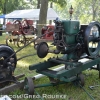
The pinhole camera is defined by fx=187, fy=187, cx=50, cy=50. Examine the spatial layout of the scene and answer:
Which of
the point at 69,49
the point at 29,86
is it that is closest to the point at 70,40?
the point at 69,49

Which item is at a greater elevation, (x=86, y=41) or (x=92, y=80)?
(x=86, y=41)

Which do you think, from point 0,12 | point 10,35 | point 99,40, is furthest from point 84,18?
point 99,40

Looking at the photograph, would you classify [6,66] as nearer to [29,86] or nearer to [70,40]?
[29,86]

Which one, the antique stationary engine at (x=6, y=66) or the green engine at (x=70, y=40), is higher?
the green engine at (x=70, y=40)

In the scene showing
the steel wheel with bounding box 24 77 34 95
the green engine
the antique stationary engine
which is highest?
the green engine

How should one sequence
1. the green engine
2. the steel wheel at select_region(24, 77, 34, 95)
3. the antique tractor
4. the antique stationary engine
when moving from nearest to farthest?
the steel wheel at select_region(24, 77, 34, 95), the antique stationary engine, the antique tractor, the green engine

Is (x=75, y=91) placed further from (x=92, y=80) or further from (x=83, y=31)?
(x=83, y=31)

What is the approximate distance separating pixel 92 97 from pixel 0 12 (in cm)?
3866

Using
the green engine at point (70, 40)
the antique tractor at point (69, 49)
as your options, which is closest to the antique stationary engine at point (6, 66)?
the antique tractor at point (69, 49)

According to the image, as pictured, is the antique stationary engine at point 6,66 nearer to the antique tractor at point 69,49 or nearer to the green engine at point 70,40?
the antique tractor at point 69,49

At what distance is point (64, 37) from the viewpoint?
322 cm

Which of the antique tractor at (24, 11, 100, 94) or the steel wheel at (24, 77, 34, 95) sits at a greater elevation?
the antique tractor at (24, 11, 100, 94)

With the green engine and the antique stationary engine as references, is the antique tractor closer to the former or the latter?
the green engine

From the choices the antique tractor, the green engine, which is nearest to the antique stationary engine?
the antique tractor
